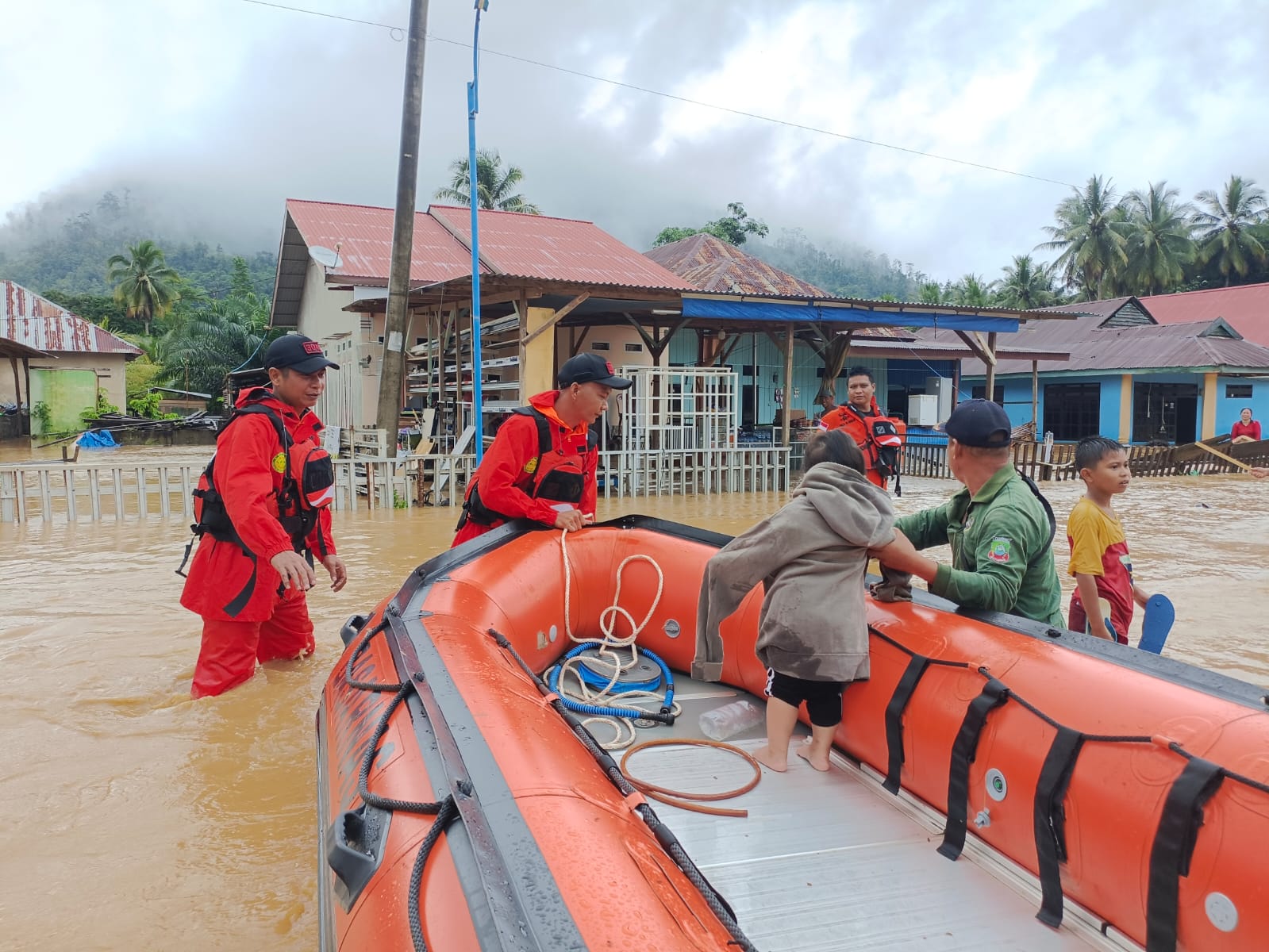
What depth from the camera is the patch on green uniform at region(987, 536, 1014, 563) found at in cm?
256

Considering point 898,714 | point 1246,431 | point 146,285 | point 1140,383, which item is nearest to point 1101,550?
point 898,714

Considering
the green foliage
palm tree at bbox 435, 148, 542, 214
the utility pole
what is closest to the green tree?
palm tree at bbox 435, 148, 542, 214

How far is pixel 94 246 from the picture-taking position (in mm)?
115812

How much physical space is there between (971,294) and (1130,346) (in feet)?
48.8

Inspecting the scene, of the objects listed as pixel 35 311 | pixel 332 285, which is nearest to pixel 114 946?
pixel 332 285

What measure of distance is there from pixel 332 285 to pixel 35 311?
A: 66.7 feet

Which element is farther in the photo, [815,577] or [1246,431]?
[1246,431]

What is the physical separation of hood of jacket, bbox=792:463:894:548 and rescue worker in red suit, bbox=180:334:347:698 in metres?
1.80

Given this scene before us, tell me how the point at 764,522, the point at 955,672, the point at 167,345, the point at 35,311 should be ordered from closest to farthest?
the point at 955,672, the point at 764,522, the point at 35,311, the point at 167,345

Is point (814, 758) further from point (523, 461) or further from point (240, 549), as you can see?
point (240, 549)

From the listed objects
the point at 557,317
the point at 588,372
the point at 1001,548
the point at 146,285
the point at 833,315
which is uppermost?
the point at 146,285

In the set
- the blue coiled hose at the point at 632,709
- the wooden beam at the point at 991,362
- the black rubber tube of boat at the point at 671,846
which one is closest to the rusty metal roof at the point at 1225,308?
the wooden beam at the point at 991,362

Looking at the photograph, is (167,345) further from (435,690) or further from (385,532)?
(435,690)

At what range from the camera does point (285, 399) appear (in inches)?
136
